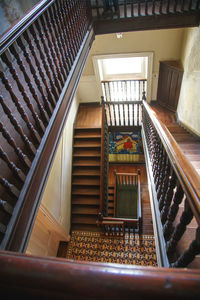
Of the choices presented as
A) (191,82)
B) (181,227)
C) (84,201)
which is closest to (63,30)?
(181,227)

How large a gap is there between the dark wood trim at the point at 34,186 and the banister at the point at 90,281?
32.4 inches

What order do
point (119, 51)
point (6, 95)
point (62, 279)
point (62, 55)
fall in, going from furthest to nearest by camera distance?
point (119, 51) → point (62, 55) → point (6, 95) → point (62, 279)

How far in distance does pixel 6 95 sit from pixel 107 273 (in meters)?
2.24

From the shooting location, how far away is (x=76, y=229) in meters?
4.61

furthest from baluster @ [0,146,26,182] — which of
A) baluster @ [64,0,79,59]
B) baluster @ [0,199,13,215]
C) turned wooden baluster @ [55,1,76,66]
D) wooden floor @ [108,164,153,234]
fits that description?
wooden floor @ [108,164,153,234]

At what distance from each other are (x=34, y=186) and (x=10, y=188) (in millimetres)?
281

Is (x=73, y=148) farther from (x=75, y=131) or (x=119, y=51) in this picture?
(x=119, y=51)

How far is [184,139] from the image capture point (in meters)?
3.42

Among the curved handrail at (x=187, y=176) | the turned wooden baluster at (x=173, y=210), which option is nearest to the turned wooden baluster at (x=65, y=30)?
the curved handrail at (x=187, y=176)

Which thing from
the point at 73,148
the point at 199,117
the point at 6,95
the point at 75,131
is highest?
the point at 75,131

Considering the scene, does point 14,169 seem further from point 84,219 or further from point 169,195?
point 84,219

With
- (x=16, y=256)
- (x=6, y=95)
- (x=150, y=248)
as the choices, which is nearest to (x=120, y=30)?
(x=6, y=95)

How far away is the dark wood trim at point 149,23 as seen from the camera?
3418mm

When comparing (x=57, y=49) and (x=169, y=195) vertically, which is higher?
(x=57, y=49)
